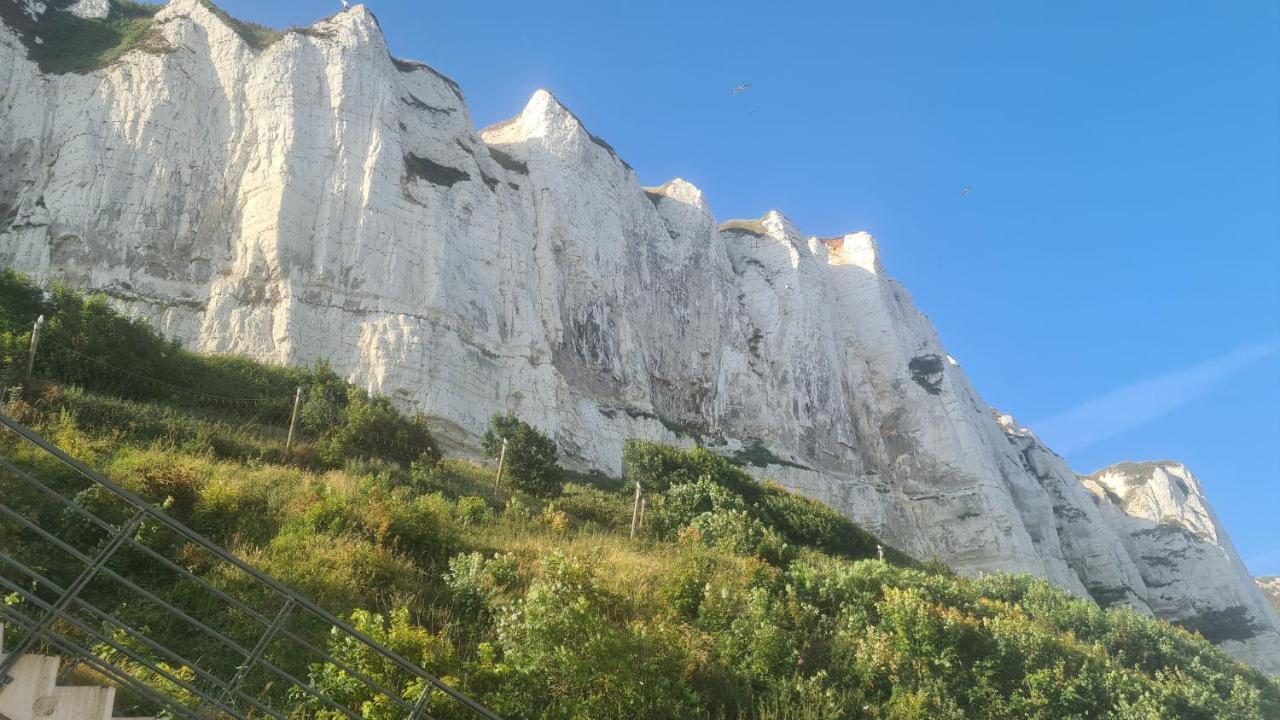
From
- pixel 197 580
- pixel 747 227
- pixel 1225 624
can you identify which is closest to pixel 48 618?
pixel 197 580

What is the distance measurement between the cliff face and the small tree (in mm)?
6153

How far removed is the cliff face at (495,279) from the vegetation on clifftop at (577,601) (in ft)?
42.8

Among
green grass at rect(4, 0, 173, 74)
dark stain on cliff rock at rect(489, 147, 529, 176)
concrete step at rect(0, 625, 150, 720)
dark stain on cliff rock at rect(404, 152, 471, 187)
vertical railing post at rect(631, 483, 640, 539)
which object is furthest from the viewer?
dark stain on cliff rock at rect(489, 147, 529, 176)

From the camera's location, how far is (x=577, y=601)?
8844 mm

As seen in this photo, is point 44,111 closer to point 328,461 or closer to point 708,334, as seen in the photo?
point 328,461

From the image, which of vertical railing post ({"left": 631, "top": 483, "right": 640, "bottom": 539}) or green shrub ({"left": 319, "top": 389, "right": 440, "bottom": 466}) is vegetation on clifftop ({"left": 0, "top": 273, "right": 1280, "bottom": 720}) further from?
green shrub ({"left": 319, "top": 389, "right": 440, "bottom": 466})

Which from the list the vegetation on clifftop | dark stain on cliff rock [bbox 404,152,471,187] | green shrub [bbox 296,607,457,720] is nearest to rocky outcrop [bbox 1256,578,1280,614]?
the vegetation on clifftop

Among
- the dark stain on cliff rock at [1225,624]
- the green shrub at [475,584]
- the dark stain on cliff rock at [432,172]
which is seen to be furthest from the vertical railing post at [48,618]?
the dark stain on cliff rock at [1225,624]

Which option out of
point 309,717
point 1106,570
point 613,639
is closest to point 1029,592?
point 613,639

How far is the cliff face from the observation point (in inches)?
1305

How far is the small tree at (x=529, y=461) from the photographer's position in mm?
24438

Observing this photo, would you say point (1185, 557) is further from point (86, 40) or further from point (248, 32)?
point (86, 40)

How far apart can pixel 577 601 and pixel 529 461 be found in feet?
54.6

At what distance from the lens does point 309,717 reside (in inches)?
278
